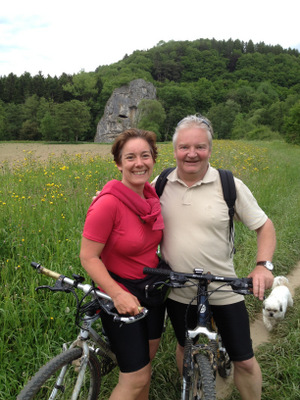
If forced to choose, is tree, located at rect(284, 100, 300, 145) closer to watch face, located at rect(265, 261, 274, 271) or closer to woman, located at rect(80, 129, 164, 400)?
watch face, located at rect(265, 261, 274, 271)

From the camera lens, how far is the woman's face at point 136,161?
1.89 m

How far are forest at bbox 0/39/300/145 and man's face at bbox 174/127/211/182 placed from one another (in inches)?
1267

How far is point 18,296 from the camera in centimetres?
287

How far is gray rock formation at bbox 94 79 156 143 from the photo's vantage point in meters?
78.9

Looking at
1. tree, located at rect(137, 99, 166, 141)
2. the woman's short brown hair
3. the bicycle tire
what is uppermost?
tree, located at rect(137, 99, 166, 141)

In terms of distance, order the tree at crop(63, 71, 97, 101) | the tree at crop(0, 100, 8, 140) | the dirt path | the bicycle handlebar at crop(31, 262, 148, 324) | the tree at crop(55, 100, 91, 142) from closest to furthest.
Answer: the bicycle handlebar at crop(31, 262, 148, 324) < the dirt path < the tree at crop(55, 100, 91, 142) < the tree at crop(0, 100, 8, 140) < the tree at crop(63, 71, 97, 101)

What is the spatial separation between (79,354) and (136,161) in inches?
46.7

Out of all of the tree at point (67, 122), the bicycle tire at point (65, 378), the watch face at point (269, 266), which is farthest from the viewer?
the tree at point (67, 122)

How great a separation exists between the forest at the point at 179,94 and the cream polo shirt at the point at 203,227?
32.1 metres

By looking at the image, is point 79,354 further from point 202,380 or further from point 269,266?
point 269,266

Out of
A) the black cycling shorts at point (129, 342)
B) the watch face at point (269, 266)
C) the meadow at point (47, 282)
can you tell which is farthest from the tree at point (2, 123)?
the watch face at point (269, 266)

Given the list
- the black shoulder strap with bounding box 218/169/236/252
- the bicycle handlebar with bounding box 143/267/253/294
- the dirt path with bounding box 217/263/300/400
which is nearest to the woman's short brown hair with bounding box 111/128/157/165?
the black shoulder strap with bounding box 218/169/236/252

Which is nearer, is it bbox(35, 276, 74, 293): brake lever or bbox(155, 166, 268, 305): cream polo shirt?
bbox(35, 276, 74, 293): brake lever

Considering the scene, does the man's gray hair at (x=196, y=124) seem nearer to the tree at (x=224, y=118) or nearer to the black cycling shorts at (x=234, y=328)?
the black cycling shorts at (x=234, y=328)
